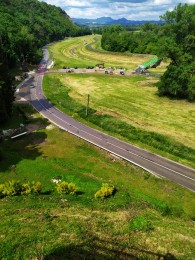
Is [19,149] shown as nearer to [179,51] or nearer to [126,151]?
[126,151]

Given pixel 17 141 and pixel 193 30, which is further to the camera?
pixel 193 30

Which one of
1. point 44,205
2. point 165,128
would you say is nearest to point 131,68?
point 165,128

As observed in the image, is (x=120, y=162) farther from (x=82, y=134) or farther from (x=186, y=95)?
(x=186, y=95)

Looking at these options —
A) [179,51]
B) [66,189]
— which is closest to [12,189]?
[66,189]

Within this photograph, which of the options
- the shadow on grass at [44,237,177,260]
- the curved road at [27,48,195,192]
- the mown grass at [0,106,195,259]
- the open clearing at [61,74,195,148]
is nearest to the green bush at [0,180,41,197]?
the mown grass at [0,106,195,259]

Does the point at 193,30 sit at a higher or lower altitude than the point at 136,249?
higher

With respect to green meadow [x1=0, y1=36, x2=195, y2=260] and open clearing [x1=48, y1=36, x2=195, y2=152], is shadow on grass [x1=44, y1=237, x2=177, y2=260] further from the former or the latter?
open clearing [x1=48, y1=36, x2=195, y2=152]

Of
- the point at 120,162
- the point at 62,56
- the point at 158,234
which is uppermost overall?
the point at 62,56
